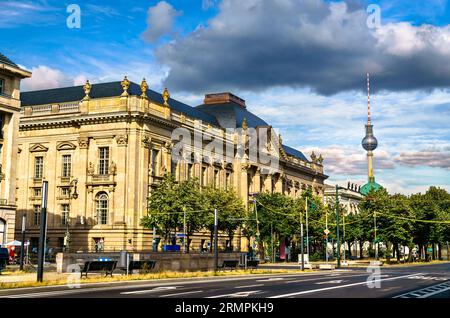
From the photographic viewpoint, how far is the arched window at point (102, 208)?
75625 mm

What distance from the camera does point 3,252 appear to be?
136 ft

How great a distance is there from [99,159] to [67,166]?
512 cm

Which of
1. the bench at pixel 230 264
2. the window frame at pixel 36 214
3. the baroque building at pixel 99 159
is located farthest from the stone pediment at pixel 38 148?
the bench at pixel 230 264

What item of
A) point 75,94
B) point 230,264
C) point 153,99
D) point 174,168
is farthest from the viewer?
point 153,99

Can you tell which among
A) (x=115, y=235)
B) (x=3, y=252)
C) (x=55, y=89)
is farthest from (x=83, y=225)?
(x=3, y=252)

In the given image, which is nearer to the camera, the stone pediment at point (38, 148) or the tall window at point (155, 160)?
the tall window at point (155, 160)

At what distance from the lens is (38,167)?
81.5 m

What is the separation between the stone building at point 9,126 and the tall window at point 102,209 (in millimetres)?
14048

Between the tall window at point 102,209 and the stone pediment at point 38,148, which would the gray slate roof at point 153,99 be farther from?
the tall window at point 102,209

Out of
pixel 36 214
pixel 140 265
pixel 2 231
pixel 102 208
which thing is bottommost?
Result: pixel 140 265

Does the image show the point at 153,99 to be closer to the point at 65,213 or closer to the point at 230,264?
the point at 65,213

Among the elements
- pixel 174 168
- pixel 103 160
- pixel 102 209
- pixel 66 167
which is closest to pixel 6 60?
pixel 103 160

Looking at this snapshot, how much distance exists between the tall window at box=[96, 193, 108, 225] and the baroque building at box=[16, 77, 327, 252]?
123 mm
